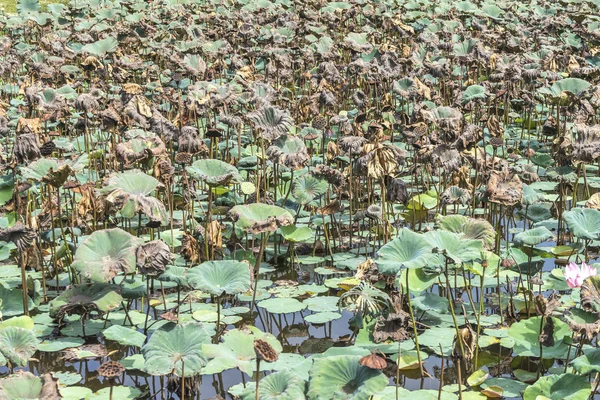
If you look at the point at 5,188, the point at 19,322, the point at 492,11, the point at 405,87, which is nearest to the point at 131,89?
the point at 5,188

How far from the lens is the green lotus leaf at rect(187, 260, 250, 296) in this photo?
3.62 m

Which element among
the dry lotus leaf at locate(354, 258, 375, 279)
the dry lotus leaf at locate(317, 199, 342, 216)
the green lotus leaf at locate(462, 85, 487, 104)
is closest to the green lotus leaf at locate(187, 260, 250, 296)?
the dry lotus leaf at locate(354, 258, 375, 279)

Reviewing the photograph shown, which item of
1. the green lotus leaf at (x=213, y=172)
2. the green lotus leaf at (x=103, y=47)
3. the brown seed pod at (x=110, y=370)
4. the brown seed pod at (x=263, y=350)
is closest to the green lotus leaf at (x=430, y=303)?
the green lotus leaf at (x=213, y=172)

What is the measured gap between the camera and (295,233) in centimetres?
499

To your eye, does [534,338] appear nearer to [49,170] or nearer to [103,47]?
[49,170]

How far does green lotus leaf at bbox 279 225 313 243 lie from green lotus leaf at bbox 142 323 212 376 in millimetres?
1673

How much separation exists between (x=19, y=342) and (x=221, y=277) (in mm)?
895

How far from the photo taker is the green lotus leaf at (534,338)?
361 centimetres

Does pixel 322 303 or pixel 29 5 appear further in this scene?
pixel 29 5

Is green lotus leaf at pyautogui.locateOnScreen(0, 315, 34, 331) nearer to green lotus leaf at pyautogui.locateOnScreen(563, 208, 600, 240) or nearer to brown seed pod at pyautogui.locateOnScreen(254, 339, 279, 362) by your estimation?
brown seed pod at pyautogui.locateOnScreen(254, 339, 279, 362)

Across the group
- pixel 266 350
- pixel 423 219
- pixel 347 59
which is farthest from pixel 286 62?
pixel 266 350

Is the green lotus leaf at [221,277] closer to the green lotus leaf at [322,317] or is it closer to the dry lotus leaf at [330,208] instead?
the green lotus leaf at [322,317]

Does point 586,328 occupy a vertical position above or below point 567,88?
below

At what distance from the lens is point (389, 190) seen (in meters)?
4.98
